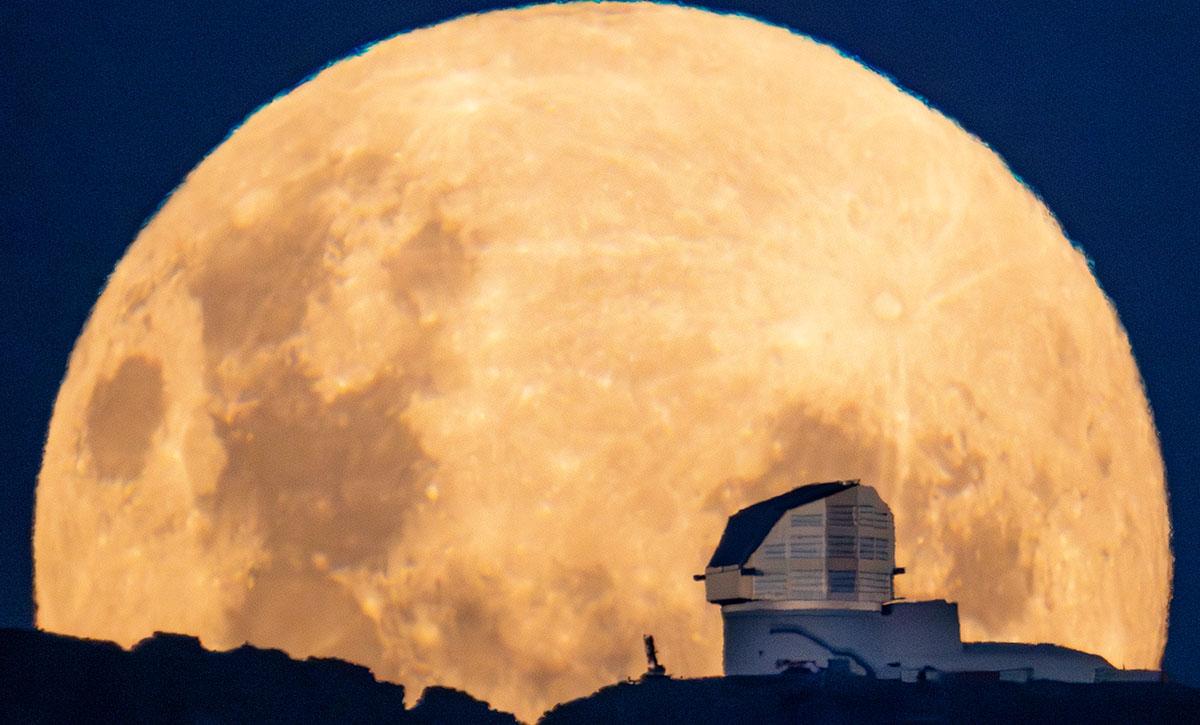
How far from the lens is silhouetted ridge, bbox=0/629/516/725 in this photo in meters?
26.3

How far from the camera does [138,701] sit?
26750mm

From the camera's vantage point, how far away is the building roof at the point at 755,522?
28.7 meters

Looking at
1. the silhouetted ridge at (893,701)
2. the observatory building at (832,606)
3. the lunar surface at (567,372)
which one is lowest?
the silhouetted ridge at (893,701)

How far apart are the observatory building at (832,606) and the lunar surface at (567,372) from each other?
7.91ft

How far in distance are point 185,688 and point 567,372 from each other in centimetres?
859

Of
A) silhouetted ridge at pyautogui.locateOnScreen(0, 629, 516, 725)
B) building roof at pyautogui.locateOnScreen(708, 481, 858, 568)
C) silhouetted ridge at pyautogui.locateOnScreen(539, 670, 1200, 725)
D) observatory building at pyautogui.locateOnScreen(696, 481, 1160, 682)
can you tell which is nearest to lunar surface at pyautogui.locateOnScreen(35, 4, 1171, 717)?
silhouetted ridge at pyautogui.locateOnScreen(0, 629, 516, 725)

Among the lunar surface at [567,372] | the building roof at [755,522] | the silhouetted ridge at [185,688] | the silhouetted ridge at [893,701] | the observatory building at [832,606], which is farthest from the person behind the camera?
the lunar surface at [567,372]

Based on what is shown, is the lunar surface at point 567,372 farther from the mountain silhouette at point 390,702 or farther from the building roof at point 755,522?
the mountain silhouette at point 390,702

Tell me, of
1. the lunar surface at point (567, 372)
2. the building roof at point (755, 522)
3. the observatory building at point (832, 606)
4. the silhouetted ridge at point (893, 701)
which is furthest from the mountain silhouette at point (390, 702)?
the lunar surface at point (567, 372)

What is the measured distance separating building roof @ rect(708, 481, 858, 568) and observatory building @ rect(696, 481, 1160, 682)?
0.02 metres

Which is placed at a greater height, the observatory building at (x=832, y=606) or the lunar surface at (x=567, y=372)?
the lunar surface at (x=567, y=372)

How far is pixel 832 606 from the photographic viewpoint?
2858 centimetres

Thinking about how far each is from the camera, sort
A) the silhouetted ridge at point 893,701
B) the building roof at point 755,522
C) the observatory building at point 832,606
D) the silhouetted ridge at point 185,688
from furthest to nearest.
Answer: the building roof at point 755,522 < the observatory building at point 832,606 < the silhouetted ridge at point 185,688 < the silhouetted ridge at point 893,701

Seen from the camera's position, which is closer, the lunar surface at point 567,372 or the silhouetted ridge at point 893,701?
the silhouetted ridge at point 893,701
